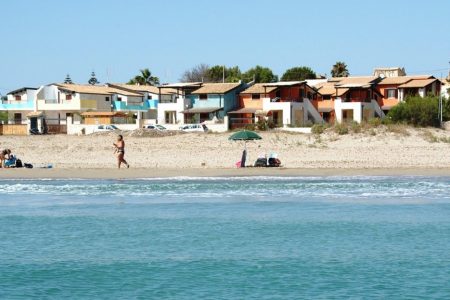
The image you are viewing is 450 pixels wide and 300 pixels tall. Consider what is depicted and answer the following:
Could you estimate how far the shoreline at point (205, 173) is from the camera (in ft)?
116

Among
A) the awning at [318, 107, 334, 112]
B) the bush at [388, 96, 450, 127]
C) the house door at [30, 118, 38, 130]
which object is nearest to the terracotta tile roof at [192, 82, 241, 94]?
the awning at [318, 107, 334, 112]

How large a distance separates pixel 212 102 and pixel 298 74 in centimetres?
2624

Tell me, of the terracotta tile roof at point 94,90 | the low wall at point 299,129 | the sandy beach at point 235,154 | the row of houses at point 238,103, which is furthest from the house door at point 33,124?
the low wall at point 299,129

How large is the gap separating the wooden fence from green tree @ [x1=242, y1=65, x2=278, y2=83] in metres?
36.3

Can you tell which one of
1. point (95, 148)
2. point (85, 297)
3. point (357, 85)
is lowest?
point (85, 297)

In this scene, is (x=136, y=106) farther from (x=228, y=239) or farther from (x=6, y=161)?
(x=228, y=239)

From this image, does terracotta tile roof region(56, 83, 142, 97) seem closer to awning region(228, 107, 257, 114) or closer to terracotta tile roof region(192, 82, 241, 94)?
terracotta tile roof region(192, 82, 241, 94)

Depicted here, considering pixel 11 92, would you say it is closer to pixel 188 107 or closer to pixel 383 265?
pixel 188 107

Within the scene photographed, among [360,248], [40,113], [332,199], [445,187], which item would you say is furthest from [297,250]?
[40,113]

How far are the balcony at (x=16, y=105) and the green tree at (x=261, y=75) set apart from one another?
28.7 meters

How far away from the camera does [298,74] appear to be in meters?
91.1

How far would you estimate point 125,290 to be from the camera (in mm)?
16344

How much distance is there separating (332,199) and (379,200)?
164 cm

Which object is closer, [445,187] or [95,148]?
[445,187]
